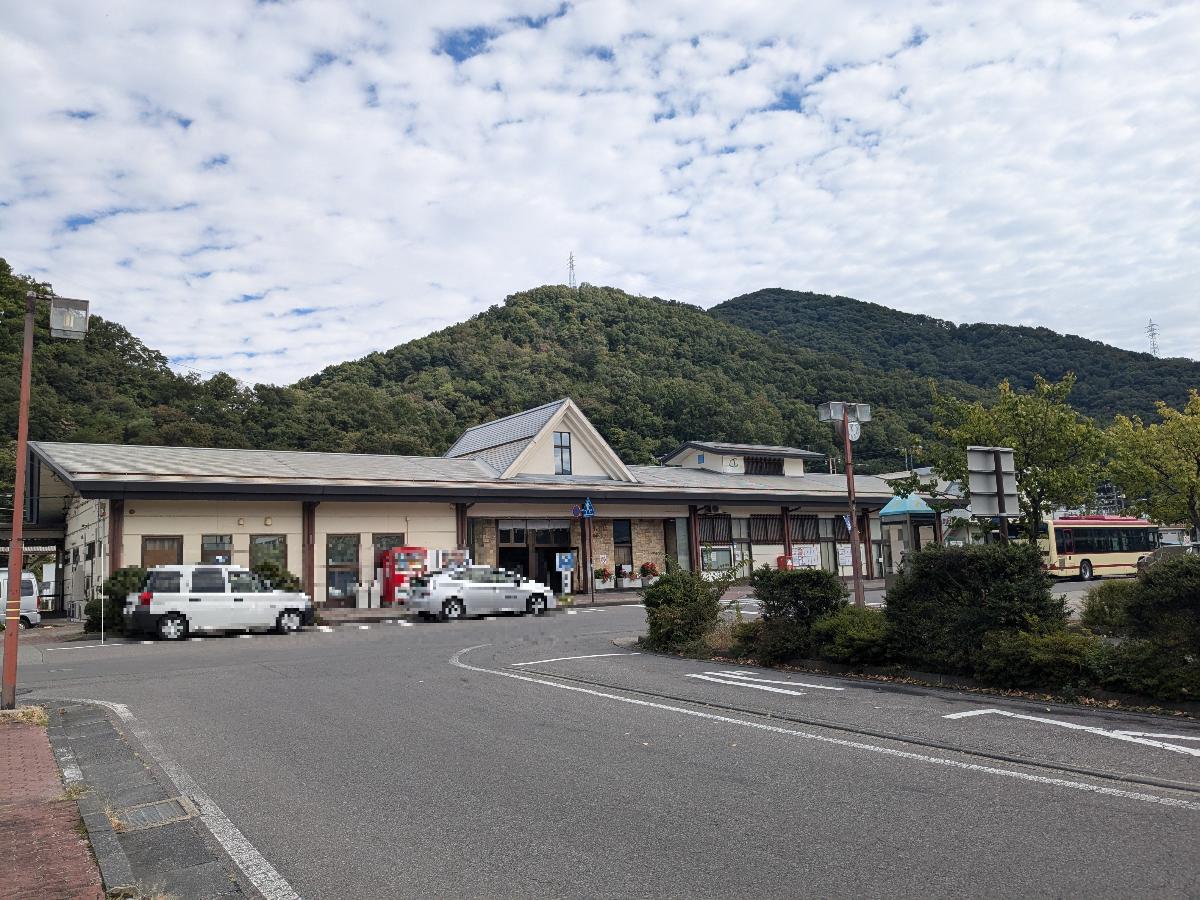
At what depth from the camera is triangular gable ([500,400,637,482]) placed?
36.7m

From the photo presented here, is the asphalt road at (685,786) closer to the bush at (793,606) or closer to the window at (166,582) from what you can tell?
the bush at (793,606)

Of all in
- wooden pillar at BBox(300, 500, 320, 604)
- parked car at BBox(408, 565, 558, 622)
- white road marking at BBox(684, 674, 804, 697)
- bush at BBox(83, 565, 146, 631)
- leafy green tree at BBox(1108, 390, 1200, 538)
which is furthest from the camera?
leafy green tree at BBox(1108, 390, 1200, 538)

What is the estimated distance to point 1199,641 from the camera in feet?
29.3

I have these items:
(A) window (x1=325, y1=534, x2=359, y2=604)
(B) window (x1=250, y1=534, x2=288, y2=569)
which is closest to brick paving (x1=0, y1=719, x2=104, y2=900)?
(B) window (x1=250, y1=534, x2=288, y2=569)

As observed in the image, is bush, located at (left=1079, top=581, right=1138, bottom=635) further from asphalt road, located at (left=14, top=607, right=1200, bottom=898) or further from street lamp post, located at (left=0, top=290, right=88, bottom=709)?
street lamp post, located at (left=0, top=290, right=88, bottom=709)

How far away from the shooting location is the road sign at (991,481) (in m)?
12.3

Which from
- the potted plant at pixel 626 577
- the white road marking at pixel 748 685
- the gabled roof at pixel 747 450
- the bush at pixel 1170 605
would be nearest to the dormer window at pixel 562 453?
the potted plant at pixel 626 577

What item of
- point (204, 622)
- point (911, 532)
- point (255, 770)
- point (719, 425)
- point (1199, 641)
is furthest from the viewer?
point (719, 425)

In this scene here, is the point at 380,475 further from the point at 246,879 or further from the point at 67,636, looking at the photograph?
the point at 246,879

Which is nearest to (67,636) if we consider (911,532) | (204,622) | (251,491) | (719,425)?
(204,622)

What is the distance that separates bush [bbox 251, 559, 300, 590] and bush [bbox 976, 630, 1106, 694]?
1908 centimetres

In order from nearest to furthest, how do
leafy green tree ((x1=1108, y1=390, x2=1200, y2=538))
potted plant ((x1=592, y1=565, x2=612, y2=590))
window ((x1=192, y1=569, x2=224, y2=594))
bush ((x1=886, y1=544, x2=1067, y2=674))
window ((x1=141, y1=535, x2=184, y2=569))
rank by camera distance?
bush ((x1=886, y1=544, x2=1067, y2=674))
window ((x1=192, y1=569, x2=224, y2=594))
window ((x1=141, y1=535, x2=184, y2=569))
leafy green tree ((x1=1108, y1=390, x2=1200, y2=538))
potted plant ((x1=592, y1=565, x2=612, y2=590))

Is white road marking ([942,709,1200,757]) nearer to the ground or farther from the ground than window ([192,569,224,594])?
nearer to the ground

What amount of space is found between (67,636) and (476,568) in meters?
10.9
